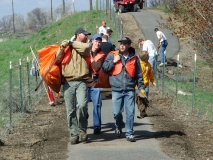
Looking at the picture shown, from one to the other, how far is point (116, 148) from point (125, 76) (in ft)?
4.11

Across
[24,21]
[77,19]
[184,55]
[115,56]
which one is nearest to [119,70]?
[115,56]

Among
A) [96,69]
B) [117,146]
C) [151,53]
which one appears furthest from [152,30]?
[117,146]

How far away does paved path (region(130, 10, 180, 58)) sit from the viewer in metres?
31.1

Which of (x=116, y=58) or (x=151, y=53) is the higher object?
(x=116, y=58)

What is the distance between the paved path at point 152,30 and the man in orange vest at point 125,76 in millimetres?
19161

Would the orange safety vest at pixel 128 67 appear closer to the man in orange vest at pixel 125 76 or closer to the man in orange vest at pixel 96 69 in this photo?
the man in orange vest at pixel 125 76

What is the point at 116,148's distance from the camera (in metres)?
9.05

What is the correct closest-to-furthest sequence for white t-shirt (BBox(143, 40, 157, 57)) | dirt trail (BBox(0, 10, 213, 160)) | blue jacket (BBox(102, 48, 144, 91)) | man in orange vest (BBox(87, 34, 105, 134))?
dirt trail (BBox(0, 10, 213, 160))
blue jacket (BBox(102, 48, 144, 91))
man in orange vest (BBox(87, 34, 105, 134))
white t-shirt (BBox(143, 40, 157, 57))

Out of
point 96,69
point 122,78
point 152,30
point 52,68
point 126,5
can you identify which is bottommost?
point 152,30

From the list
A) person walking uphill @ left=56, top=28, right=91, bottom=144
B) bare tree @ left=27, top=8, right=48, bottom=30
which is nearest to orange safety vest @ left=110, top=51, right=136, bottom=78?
person walking uphill @ left=56, top=28, right=91, bottom=144

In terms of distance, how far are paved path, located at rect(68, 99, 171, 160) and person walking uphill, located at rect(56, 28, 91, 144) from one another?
42 cm

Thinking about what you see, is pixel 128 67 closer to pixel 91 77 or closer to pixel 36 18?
pixel 91 77

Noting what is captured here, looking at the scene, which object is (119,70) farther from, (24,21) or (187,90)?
(24,21)

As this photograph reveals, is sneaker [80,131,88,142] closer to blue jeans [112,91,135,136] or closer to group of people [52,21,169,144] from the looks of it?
group of people [52,21,169,144]
